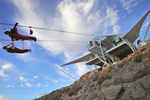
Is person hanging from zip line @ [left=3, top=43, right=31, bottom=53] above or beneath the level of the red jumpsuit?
beneath

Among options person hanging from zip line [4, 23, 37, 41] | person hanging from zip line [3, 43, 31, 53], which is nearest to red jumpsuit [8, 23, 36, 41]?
person hanging from zip line [4, 23, 37, 41]

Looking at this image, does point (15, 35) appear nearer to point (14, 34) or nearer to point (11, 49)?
point (14, 34)

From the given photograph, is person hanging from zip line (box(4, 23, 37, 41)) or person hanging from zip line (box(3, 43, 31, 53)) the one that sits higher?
person hanging from zip line (box(4, 23, 37, 41))

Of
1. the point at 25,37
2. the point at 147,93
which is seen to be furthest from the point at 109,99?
the point at 25,37

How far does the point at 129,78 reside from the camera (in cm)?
1281

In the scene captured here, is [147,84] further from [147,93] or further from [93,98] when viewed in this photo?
[93,98]

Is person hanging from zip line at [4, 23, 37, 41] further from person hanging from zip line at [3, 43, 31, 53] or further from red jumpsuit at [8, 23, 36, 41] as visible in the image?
person hanging from zip line at [3, 43, 31, 53]

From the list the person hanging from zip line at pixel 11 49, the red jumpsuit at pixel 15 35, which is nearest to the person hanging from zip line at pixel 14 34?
the red jumpsuit at pixel 15 35

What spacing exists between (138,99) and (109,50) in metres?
24.1

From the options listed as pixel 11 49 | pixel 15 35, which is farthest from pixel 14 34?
pixel 11 49

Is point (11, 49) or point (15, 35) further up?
point (15, 35)

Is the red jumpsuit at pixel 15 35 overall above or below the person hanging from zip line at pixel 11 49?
above

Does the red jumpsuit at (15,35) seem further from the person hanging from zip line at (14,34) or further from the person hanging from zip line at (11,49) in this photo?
the person hanging from zip line at (11,49)

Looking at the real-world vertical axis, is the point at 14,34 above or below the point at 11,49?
above
